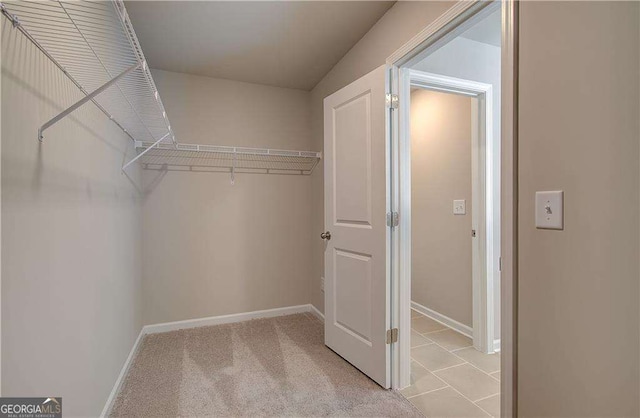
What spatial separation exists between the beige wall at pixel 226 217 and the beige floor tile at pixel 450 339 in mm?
1350

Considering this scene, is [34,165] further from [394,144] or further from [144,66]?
[394,144]

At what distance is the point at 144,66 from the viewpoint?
3.66 ft

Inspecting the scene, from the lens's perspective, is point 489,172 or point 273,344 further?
point 273,344

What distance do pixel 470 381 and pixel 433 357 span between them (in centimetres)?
35

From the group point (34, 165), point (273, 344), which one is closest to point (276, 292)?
point (273, 344)

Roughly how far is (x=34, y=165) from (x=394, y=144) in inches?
65.9

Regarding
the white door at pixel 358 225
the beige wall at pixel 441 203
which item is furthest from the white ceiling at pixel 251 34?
the beige wall at pixel 441 203

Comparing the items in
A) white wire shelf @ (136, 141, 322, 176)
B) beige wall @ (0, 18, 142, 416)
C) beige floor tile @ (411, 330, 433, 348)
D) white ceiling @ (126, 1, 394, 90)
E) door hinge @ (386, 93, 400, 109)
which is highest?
white ceiling @ (126, 1, 394, 90)

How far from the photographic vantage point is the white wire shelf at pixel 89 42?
0.86 m

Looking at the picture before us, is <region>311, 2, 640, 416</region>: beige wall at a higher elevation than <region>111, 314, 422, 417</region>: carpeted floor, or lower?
higher

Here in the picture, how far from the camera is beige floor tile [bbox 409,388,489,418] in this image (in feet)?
5.56
